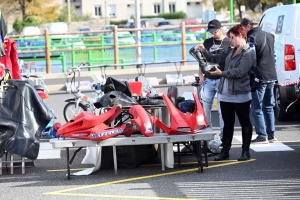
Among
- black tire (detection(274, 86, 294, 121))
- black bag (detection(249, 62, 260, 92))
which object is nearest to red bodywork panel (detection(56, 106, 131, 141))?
black bag (detection(249, 62, 260, 92))

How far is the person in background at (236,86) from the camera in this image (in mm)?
10156

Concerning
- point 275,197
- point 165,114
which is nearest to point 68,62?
point 165,114

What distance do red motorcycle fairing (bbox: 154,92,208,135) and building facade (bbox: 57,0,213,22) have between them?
77573 millimetres

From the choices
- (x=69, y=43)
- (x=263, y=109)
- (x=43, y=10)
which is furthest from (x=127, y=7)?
(x=263, y=109)

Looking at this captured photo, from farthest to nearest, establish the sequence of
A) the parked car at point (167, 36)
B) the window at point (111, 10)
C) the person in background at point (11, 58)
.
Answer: the window at point (111, 10) < the parked car at point (167, 36) < the person in background at point (11, 58)

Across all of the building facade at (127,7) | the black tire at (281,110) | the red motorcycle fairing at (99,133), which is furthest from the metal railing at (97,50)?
the building facade at (127,7)

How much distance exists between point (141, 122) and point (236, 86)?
1525mm

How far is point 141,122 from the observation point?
9.40 m

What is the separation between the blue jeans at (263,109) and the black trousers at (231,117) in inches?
40.2

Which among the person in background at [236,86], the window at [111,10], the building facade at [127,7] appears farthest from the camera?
the window at [111,10]

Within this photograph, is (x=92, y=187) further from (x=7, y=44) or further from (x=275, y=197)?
(x=7, y=44)

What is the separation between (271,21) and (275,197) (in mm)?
6962

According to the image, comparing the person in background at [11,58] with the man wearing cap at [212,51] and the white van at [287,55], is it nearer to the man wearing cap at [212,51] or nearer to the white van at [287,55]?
the man wearing cap at [212,51]

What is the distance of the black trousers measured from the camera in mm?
10336
